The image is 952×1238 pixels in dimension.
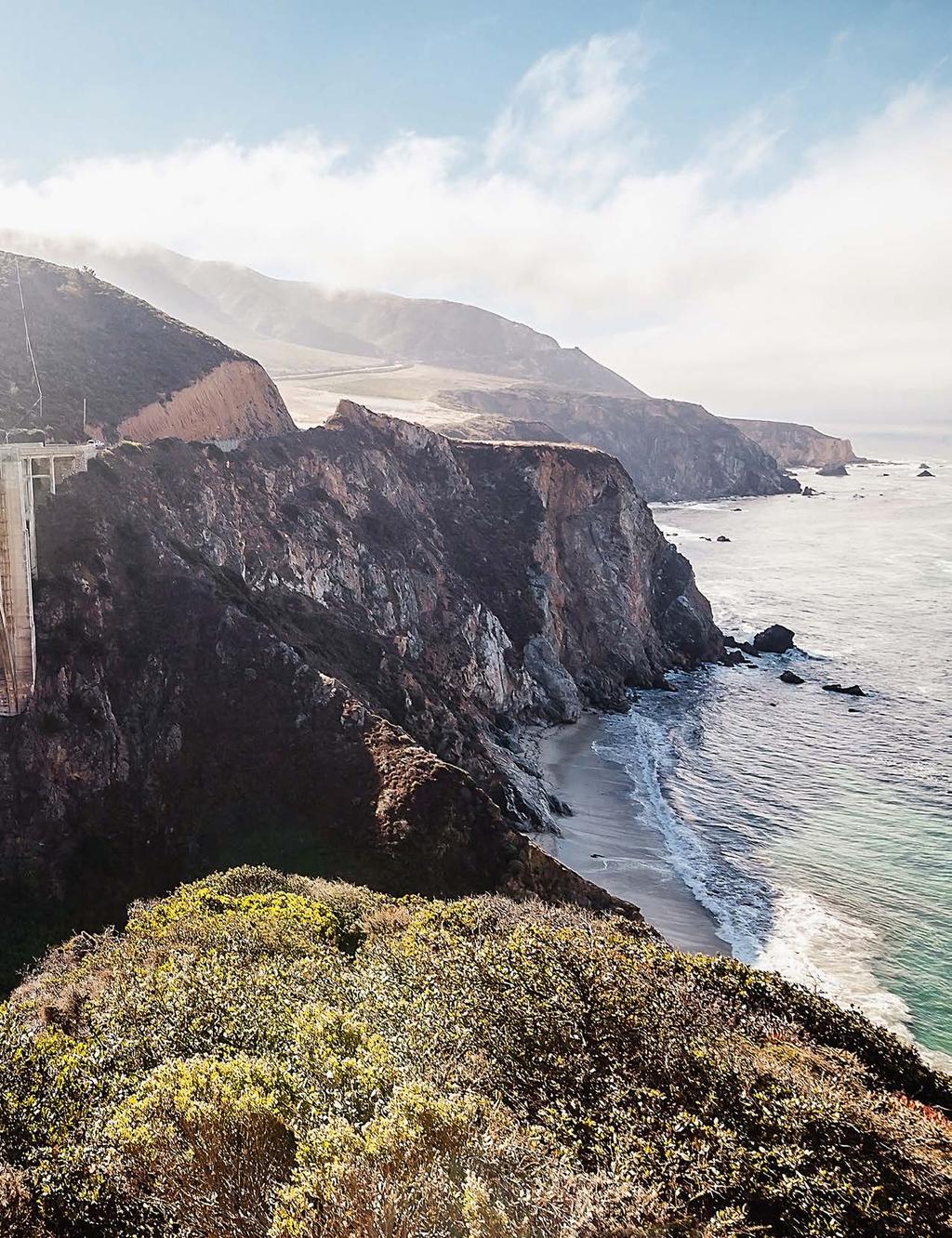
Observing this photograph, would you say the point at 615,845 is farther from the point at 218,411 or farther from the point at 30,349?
the point at 30,349

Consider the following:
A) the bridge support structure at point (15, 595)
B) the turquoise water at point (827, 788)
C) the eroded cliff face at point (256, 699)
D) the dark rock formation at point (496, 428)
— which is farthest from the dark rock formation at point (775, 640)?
the bridge support structure at point (15, 595)

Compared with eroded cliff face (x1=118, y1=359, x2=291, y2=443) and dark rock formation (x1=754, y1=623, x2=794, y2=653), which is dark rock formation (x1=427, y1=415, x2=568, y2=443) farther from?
eroded cliff face (x1=118, y1=359, x2=291, y2=443)

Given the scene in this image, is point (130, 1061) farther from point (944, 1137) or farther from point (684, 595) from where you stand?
point (684, 595)

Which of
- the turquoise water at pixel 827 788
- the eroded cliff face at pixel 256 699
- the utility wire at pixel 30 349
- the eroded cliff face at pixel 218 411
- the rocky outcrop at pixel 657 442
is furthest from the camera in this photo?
the rocky outcrop at pixel 657 442

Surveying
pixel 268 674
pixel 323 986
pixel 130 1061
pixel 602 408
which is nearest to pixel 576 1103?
pixel 323 986

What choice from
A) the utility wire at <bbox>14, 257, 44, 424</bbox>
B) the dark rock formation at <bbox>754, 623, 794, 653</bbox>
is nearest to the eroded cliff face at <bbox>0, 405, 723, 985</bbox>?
the utility wire at <bbox>14, 257, 44, 424</bbox>

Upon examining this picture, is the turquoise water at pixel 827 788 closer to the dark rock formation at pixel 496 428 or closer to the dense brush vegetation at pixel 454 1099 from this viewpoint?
the dense brush vegetation at pixel 454 1099
